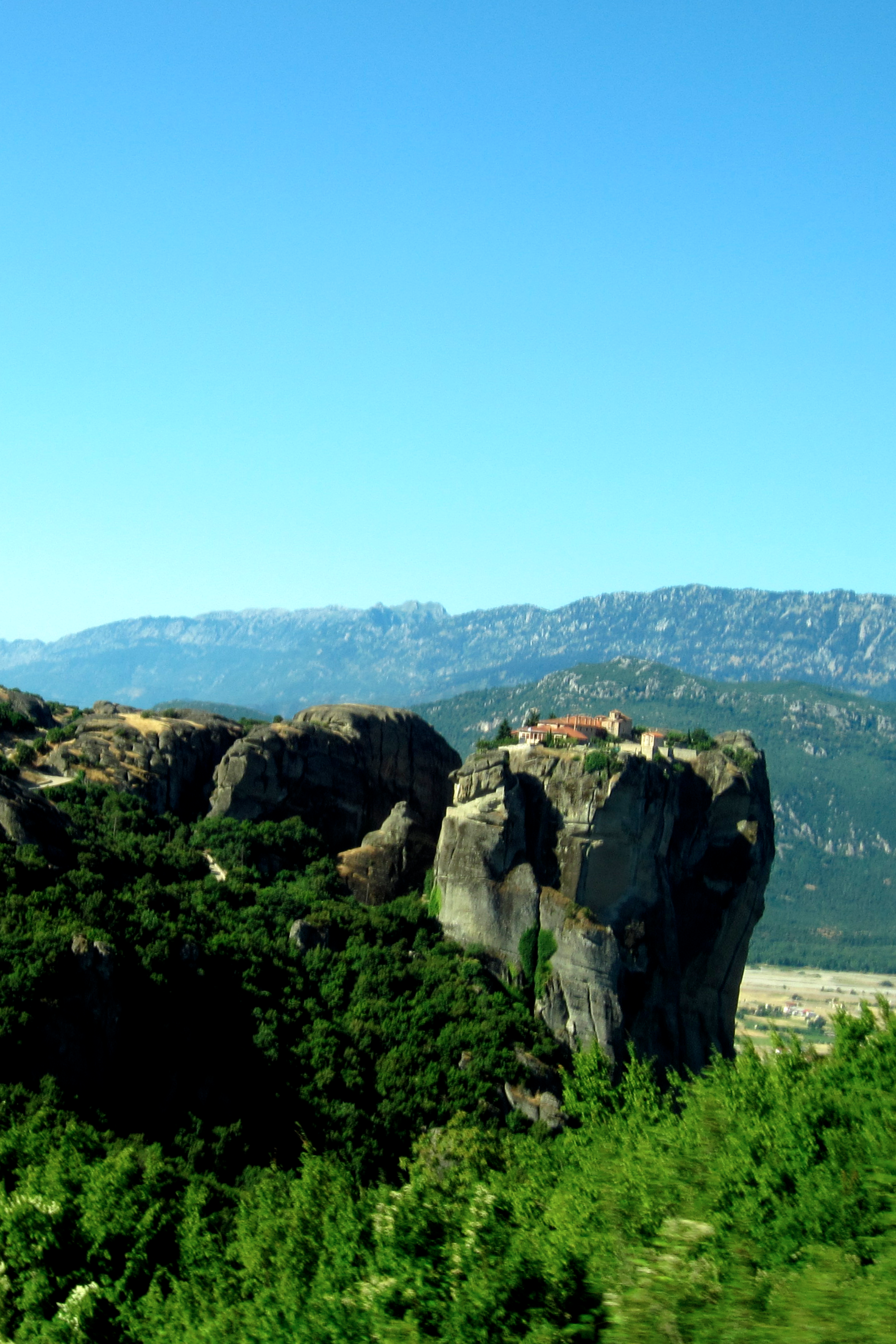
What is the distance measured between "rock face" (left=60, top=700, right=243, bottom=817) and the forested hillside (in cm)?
1180

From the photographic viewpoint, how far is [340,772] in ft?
264

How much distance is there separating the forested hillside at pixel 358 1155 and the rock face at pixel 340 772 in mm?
12862

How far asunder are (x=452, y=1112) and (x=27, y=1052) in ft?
64.9

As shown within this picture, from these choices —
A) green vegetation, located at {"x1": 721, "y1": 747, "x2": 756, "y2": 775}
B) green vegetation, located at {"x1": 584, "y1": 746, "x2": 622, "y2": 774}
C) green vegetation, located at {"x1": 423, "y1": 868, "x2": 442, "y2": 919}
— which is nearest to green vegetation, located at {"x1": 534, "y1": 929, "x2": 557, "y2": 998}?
green vegetation, located at {"x1": 423, "y1": 868, "x2": 442, "y2": 919}

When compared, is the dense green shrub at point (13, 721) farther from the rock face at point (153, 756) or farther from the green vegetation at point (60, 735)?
the rock face at point (153, 756)

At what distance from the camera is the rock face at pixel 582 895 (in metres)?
63.4

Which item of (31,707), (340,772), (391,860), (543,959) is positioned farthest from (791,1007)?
(31,707)

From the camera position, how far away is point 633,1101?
41156 mm

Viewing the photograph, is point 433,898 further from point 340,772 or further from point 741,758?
point 741,758

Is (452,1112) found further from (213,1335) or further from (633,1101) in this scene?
(213,1335)

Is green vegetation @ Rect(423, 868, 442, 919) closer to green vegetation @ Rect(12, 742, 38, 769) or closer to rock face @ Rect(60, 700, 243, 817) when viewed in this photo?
rock face @ Rect(60, 700, 243, 817)

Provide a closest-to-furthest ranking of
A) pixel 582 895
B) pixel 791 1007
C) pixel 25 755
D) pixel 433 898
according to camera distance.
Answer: pixel 582 895, pixel 433 898, pixel 25 755, pixel 791 1007

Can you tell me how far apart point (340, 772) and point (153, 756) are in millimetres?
12133

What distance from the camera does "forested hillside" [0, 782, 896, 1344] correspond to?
2505 cm
